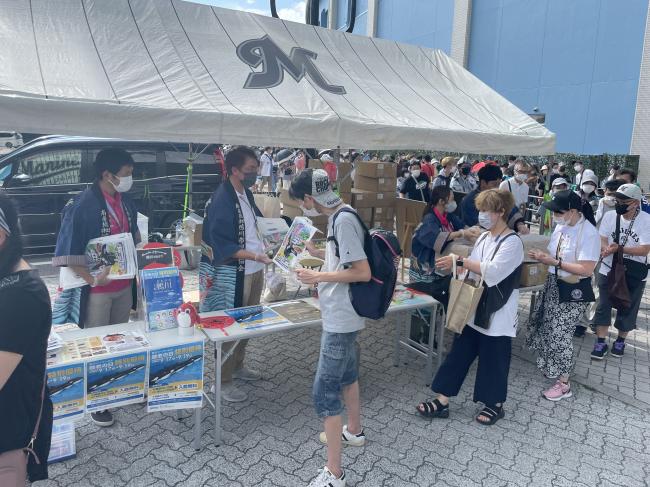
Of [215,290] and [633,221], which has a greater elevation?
[633,221]

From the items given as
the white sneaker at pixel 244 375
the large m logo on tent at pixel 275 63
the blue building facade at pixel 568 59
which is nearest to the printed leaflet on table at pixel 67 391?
the white sneaker at pixel 244 375

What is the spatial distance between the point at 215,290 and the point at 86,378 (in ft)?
4.13

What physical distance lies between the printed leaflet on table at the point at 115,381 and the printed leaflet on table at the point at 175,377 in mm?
63

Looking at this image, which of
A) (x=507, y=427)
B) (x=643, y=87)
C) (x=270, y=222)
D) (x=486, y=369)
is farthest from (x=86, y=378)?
(x=643, y=87)

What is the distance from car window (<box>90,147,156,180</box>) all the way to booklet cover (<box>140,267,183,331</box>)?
209 inches

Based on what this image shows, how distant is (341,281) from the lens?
2750 mm

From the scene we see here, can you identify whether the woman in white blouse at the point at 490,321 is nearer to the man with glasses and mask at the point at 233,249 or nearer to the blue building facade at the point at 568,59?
the man with glasses and mask at the point at 233,249

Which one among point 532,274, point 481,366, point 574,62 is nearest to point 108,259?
point 481,366

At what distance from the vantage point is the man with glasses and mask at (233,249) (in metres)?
3.67

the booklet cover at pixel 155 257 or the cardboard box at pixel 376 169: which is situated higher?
the cardboard box at pixel 376 169

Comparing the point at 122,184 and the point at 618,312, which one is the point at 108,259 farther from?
the point at 618,312

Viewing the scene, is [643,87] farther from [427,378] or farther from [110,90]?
[110,90]

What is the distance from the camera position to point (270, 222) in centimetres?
406

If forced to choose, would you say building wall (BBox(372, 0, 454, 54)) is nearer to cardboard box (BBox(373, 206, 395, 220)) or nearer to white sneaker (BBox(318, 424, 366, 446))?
cardboard box (BBox(373, 206, 395, 220))
